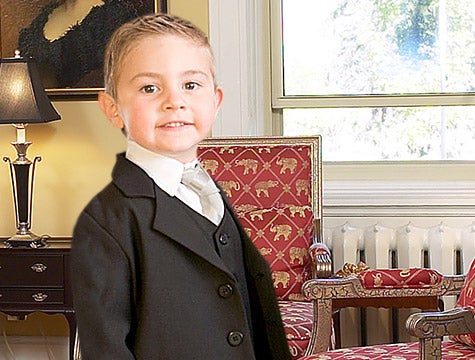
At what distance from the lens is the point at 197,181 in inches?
51.6

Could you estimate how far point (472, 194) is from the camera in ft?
13.3

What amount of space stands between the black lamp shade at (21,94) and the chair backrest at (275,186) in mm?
704

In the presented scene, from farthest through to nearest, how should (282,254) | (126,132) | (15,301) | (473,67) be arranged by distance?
(473,67) < (15,301) < (282,254) < (126,132)

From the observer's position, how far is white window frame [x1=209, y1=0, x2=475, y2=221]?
13.5 ft

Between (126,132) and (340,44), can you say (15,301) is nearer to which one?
(340,44)

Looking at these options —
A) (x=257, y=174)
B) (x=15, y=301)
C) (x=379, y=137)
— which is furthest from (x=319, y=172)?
(x=15, y=301)

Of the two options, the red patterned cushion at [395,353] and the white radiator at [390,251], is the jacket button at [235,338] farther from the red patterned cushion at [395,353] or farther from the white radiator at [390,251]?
the white radiator at [390,251]

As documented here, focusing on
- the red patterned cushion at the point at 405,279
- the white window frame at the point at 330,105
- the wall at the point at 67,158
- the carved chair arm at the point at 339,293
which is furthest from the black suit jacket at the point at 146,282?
the wall at the point at 67,158

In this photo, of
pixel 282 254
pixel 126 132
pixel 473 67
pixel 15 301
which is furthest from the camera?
pixel 473 67

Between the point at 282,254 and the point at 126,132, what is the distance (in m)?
2.39

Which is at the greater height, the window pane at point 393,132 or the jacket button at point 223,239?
the window pane at point 393,132

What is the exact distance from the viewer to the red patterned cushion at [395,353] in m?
2.62

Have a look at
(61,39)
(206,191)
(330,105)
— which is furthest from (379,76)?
(206,191)

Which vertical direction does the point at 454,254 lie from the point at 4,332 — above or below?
above
